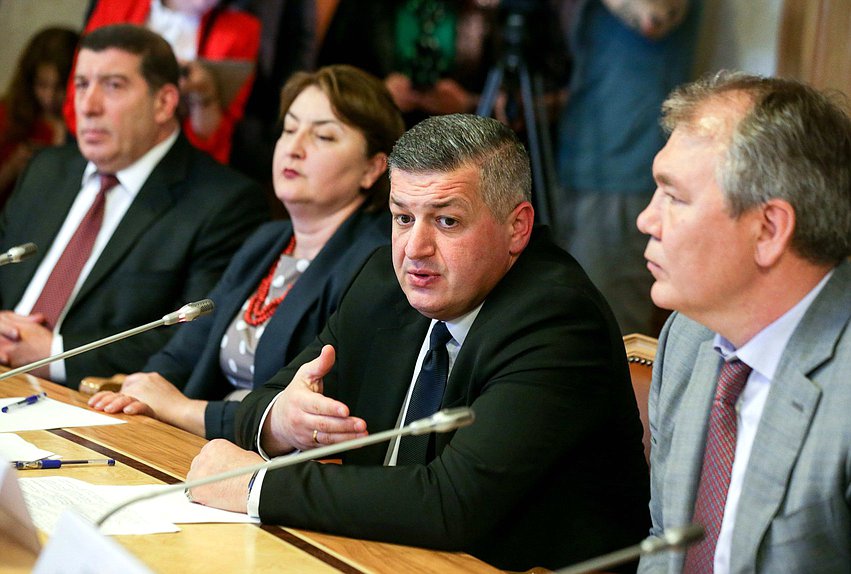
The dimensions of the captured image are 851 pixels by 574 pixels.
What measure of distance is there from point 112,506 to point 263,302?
1219 mm

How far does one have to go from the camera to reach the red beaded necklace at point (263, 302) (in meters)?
2.95

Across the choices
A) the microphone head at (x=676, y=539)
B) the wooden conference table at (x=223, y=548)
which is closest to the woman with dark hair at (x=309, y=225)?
the wooden conference table at (x=223, y=548)

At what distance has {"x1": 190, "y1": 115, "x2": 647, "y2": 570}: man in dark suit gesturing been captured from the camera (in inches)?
72.2

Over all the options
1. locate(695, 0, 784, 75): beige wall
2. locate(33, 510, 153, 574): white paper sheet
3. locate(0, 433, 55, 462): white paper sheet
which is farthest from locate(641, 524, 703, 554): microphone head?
locate(695, 0, 784, 75): beige wall

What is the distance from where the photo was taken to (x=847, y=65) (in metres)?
3.74

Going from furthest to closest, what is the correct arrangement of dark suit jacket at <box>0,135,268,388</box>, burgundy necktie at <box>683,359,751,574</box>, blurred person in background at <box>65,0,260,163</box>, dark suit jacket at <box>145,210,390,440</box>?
1. blurred person in background at <box>65,0,260,163</box>
2. dark suit jacket at <box>0,135,268,388</box>
3. dark suit jacket at <box>145,210,390,440</box>
4. burgundy necktie at <box>683,359,751,574</box>

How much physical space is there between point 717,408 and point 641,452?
38cm

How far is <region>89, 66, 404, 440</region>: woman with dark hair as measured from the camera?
2848mm

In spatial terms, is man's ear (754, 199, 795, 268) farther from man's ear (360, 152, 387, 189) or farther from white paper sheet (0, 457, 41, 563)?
man's ear (360, 152, 387, 189)

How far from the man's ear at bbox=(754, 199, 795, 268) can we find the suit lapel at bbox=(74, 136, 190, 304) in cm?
224

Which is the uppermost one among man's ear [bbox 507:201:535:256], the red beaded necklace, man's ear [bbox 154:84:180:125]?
man's ear [bbox 154:84:180:125]

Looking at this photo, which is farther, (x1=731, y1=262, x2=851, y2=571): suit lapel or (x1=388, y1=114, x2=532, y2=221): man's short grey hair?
(x1=388, y1=114, x2=532, y2=221): man's short grey hair

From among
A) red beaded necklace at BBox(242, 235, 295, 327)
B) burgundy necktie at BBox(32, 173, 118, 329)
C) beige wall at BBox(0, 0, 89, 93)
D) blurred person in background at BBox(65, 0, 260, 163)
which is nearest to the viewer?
red beaded necklace at BBox(242, 235, 295, 327)

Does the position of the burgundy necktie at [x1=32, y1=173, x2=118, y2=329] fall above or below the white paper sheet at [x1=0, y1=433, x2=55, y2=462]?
above
